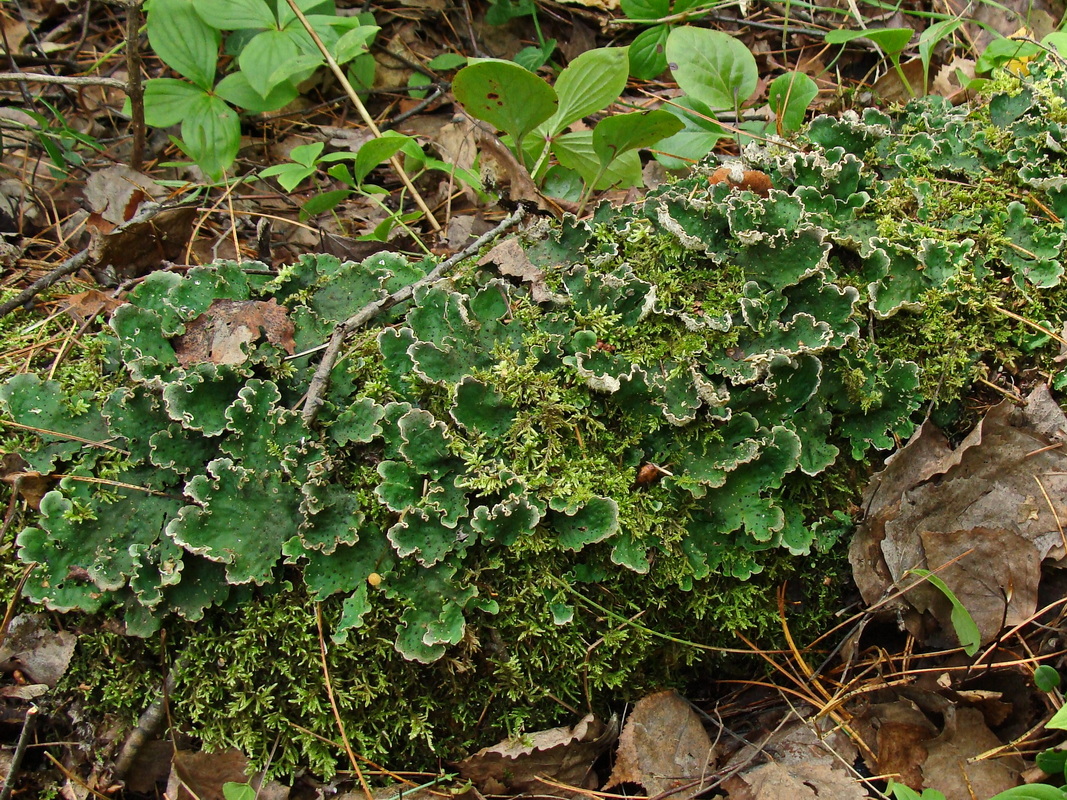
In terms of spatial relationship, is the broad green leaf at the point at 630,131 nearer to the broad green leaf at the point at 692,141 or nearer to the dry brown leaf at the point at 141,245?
the broad green leaf at the point at 692,141

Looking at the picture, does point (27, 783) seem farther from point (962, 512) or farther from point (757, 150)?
point (757, 150)

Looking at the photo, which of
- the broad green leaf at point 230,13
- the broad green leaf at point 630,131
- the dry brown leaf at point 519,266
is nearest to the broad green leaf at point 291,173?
the broad green leaf at point 230,13

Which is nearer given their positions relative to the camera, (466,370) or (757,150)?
(466,370)

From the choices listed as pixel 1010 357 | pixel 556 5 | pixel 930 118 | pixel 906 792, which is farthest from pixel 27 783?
pixel 556 5

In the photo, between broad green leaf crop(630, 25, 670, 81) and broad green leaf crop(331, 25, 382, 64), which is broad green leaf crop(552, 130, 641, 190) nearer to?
broad green leaf crop(331, 25, 382, 64)

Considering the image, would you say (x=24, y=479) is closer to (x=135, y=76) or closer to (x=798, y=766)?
(x=135, y=76)

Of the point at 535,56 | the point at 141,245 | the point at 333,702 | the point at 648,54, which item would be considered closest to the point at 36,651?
the point at 333,702
